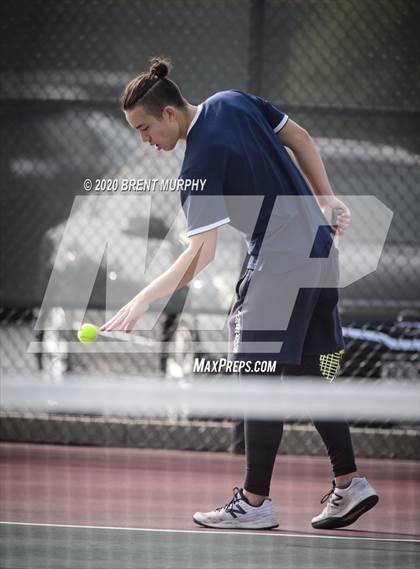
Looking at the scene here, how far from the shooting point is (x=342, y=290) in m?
7.25

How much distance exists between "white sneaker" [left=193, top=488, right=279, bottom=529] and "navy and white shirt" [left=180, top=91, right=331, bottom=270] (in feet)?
2.95

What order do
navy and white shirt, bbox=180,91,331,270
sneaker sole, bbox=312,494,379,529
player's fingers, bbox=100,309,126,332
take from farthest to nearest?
sneaker sole, bbox=312,494,379,529, navy and white shirt, bbox=180,91,331,270, player's fingers, bbox=100,309,126,332

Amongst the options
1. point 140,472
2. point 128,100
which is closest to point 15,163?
point 140,472

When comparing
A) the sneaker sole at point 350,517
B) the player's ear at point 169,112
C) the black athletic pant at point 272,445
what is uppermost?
the player's ear at point 169,112

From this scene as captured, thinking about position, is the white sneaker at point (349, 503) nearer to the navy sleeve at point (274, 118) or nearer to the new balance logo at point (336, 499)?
the new balance logo at point (336, 499)

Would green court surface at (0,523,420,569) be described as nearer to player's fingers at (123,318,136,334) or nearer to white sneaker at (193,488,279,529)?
white sneaker at (193,488,279,529)

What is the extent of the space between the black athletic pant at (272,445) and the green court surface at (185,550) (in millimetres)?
224

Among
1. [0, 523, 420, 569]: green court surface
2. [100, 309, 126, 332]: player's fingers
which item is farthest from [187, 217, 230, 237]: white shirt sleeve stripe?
[0, 523, 420, 569]: green court surface

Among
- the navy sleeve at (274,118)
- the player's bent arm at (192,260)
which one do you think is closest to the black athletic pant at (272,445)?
the player's bent arm at (192,260)

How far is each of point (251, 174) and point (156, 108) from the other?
0.41 m

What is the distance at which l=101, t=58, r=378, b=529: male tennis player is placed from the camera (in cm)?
442

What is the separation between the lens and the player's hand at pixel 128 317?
3750 mm

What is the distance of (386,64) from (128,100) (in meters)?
3.08

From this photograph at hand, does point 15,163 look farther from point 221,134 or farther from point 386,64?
point 221,134
